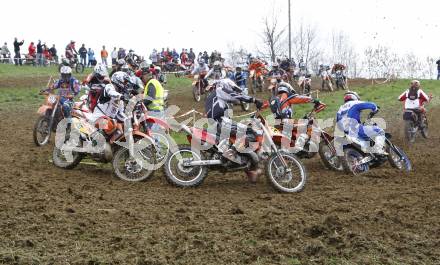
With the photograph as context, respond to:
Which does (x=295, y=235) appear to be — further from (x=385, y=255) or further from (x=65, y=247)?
(x=65, y=247)

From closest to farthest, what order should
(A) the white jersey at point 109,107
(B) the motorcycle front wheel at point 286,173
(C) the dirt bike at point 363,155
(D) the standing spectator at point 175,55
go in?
(B) the motorcycle front wheel at point 286,173, (A) the white jersey at point 109,107, (C) the dirt bike at point 363,155, (D) the standing spectator at point 175,55

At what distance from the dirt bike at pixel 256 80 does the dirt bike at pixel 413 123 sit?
996 centimetres

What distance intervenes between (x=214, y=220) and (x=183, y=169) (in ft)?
6.95

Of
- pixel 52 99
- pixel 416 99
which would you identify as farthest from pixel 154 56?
pixel 52 99

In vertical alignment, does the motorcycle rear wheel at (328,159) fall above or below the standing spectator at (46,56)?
below

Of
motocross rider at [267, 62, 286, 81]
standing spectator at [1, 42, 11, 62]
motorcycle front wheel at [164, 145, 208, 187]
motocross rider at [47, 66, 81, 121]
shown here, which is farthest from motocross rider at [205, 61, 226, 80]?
standing spectator at [1, 42, 11, 62]

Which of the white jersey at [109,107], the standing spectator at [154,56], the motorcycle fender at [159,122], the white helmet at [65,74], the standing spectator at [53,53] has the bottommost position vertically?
the motorcycle fender at [159,122]

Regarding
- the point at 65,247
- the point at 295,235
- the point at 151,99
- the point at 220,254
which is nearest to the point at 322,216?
the point at 295,235

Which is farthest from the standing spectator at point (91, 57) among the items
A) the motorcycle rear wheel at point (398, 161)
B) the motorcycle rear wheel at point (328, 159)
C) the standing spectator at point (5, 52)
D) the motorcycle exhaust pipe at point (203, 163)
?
the motorcycle exhaust pipe at point (203, 163)

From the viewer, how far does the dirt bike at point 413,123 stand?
1454cm

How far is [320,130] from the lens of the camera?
10219 millimetres

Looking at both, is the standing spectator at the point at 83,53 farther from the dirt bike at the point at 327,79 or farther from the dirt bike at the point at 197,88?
the dirt bike at the point at 327,79

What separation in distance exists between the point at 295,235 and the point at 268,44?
45760 millimetres

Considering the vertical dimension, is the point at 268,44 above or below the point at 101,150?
above
